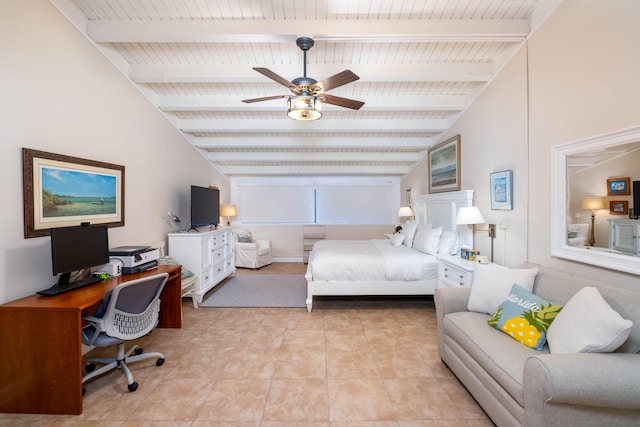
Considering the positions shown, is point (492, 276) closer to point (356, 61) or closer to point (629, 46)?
point (629, 46)

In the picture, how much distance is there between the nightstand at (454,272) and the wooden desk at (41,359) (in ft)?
10.8

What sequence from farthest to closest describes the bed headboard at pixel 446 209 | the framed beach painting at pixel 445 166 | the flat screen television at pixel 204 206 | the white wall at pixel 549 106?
the flat screen television at pixel 204 206, the framed beach painting at pixel 445 166, the bed headboard at pixel 446 209, the white wall at pixel 549 106

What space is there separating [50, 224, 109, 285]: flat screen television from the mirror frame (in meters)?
3.96

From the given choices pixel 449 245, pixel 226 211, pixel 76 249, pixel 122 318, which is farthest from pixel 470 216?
pixel 226 211

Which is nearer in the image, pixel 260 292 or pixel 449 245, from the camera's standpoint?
pixel 449 245

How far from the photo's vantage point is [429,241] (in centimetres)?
393

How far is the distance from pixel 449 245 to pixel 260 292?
2842 millimetres

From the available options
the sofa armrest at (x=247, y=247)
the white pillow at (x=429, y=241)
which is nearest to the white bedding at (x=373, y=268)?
the white pillow at (x=429, y=241)

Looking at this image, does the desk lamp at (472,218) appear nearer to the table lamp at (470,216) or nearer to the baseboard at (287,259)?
the table lamp at (470,216)

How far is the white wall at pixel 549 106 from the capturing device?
1.88m

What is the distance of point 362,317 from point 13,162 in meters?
3.51

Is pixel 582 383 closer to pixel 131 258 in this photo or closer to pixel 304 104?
pixel 304 104

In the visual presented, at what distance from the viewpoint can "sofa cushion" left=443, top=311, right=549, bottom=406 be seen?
1516 mm

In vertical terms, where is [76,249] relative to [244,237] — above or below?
above
